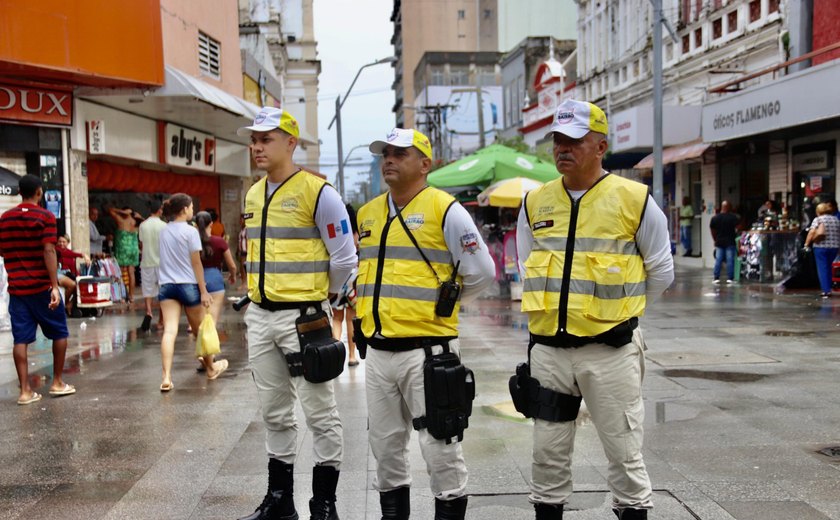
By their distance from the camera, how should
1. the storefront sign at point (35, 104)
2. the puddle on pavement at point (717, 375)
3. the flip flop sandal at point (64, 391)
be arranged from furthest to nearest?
the storefront sign at point (35, 104)
the puddle on pavement at point (717, 375)
the flip flop sandal at point (64, 391)

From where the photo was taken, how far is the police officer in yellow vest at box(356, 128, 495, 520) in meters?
3.84

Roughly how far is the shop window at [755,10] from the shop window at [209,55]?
13.3 m

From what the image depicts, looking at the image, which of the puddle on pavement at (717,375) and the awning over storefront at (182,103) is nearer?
the puddle on pavement at (717,375)

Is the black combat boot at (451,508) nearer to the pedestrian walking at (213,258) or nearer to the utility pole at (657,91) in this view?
the pedestrian walking at (213,258)

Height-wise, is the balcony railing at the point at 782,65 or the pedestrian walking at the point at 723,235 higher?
the balcony railing at the point at 782,65

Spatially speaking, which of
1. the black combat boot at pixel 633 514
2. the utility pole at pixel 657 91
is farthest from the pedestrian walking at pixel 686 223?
the black combat boot at pixel 633 514

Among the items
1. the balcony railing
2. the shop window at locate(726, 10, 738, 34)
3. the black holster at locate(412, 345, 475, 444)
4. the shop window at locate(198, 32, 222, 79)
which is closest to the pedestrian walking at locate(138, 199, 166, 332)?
the shop window at locate(198, 32, 222, 79)

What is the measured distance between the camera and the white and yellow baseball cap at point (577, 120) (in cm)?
373

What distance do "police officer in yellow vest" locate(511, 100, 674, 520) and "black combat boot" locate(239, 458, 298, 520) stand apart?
138 cm

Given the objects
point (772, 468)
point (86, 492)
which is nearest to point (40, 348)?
point (86, 492)

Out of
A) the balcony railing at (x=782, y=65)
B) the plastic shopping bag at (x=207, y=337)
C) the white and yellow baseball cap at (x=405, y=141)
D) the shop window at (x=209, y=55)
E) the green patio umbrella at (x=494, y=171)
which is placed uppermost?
the shop window at (x=209, y=55)

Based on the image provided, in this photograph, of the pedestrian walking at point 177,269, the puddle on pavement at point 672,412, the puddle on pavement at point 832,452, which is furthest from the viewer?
the pedestrian walking at point 177,269

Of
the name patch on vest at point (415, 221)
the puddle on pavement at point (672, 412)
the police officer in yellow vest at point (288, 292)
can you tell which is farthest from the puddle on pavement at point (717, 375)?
the name patch on vest at point (415, 221)

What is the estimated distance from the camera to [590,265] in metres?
3.70
